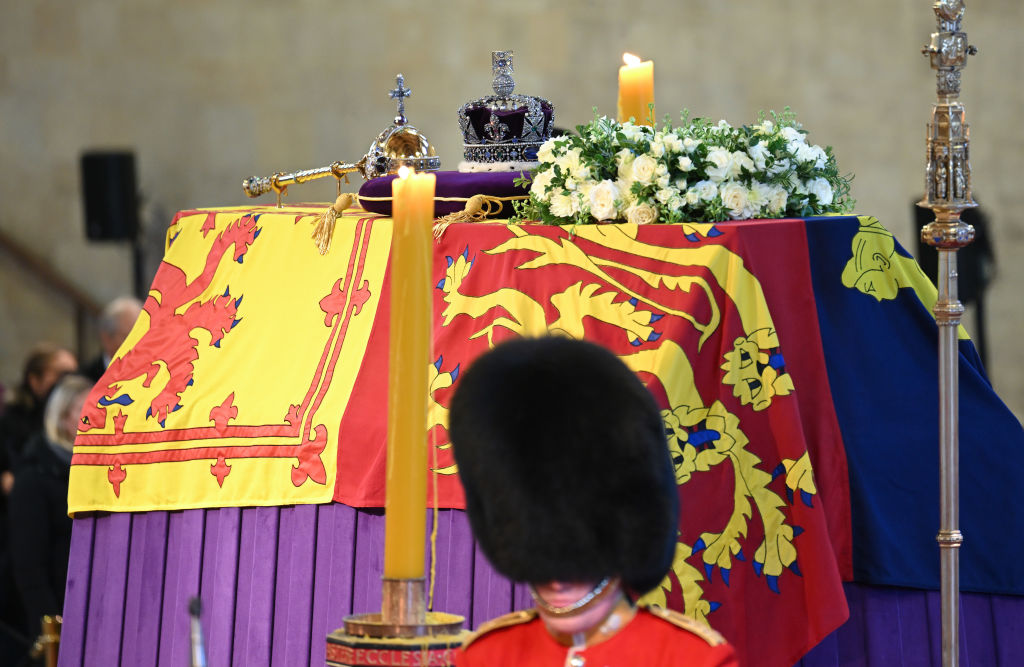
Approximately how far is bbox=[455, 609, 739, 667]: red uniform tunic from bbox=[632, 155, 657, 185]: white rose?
1208 millimetres

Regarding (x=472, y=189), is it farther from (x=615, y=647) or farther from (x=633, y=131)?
(x=615, y=647)

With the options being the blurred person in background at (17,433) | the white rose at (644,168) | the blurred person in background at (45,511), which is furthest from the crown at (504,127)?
the blurred person in background at (17,433)

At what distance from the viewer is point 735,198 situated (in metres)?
2.88

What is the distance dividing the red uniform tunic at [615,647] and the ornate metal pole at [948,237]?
0.93 metres

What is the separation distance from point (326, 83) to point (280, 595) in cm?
472

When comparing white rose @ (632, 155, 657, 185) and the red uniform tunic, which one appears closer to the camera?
the red uniform tunic

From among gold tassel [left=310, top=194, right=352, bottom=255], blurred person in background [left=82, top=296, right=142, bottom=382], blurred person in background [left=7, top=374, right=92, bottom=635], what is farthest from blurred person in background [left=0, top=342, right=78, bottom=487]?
gold tassel [left=310, top=194, right=352, bottom=255]

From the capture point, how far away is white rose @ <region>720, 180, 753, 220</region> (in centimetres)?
288

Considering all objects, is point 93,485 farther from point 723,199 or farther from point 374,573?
point 723,199

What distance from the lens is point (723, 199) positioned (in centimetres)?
288

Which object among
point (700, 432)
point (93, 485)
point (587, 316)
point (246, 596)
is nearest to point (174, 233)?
point (93, 485)

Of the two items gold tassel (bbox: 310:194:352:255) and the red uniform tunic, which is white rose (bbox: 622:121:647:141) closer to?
gold tassel (bbox: 310:194:352:255)

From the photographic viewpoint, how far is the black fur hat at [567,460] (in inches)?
67.4

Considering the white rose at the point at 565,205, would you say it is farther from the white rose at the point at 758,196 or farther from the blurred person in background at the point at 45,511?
the blurred person in background at the point at 45,511
